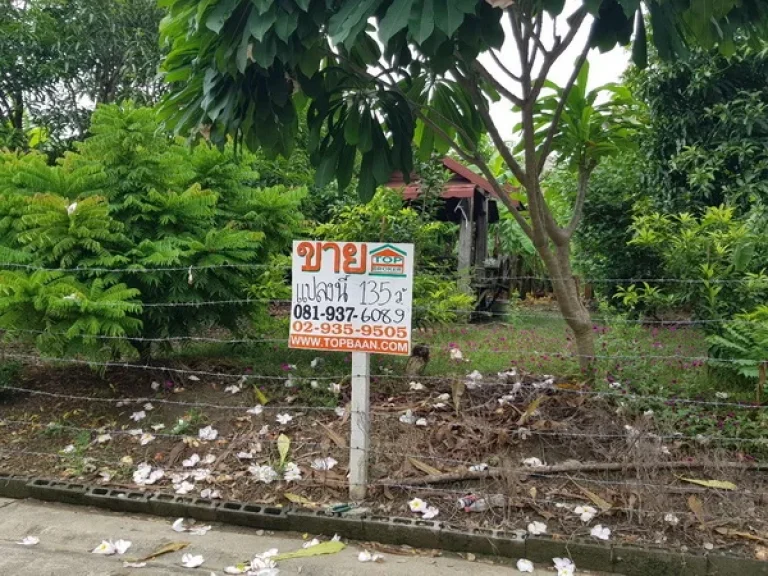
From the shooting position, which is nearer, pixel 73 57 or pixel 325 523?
pixel 325 523

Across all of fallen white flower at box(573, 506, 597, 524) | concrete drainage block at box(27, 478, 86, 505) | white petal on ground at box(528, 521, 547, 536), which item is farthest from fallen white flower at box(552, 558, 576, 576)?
concrete drainage block at box(27, 478, 86, 505)

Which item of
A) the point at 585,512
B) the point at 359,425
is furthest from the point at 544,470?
the point at 359,425

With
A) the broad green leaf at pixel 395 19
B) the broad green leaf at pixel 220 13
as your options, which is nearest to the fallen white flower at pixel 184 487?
the broad green leaf at pixel 220 13

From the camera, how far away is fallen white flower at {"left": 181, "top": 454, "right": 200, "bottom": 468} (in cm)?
378

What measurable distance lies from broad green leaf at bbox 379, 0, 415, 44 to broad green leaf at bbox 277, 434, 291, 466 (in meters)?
2.55

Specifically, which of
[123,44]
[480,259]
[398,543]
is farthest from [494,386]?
[123,44]

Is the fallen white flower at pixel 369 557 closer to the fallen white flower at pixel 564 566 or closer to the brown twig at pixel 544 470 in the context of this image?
the brown twig at pixel 544 470

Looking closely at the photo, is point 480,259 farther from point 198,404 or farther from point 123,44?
point 198,404

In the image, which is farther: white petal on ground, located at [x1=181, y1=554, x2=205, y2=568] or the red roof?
the red roof

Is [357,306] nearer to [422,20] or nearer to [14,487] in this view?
[422,20]

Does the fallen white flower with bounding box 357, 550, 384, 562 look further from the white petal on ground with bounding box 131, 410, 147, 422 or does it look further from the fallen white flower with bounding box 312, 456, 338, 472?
the white petal on ground with bounding box 131, 410, 147, 422

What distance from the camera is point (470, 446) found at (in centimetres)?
373

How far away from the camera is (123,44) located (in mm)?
9695

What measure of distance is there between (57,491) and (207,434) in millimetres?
928
